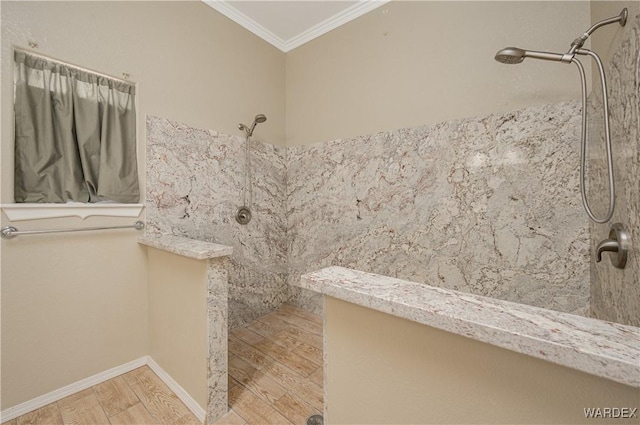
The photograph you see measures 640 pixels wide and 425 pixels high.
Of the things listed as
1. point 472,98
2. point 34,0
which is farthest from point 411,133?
point 34,0

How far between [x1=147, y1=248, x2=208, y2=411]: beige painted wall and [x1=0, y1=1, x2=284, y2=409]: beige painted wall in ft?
0.54

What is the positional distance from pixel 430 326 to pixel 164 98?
2191 mm

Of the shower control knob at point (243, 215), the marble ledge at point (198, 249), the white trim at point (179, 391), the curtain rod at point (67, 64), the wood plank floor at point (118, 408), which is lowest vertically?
the wood plank floor at point (118, 408)

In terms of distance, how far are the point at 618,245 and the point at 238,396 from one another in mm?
1917

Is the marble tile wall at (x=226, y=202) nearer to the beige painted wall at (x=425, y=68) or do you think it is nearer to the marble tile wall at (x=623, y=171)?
the beige painted wall at (x=425, y=68)

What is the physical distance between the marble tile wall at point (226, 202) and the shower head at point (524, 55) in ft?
6.45

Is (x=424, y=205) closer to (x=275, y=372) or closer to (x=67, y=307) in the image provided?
(x=275, y=372)

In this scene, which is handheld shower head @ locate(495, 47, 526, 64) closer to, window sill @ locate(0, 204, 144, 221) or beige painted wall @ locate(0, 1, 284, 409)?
beige painted wall @ locate(0, 1, 284, 409)

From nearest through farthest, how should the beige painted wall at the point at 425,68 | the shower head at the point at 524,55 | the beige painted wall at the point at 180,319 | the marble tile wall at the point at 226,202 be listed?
the shower head at the point at 524,55 → the beige painted wall at the point at 180,319 → the beige painted wall at the point at 425,68 → the marble tile wall at the point at 226,202

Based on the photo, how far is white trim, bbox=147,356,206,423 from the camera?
51.7 inches

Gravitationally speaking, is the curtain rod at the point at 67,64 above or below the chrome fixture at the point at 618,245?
above

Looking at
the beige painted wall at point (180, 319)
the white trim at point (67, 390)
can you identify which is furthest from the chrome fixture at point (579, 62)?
the white trim at point (67, 390)

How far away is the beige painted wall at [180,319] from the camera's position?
4.20ft

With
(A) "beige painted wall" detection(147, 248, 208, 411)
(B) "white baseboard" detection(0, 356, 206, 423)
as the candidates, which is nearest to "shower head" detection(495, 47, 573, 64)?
(A) "beige painted wall" detection(147, 248, 208, 411)
